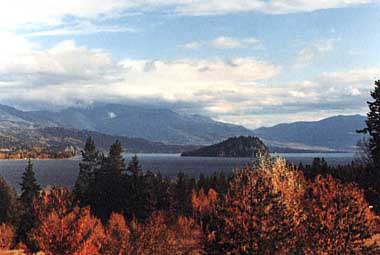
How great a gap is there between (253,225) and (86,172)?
8541 cm

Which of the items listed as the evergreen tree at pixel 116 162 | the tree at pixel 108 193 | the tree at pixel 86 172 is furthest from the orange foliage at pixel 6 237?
the evergreen tree at pixel 116 162

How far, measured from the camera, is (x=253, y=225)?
3344 centimetres

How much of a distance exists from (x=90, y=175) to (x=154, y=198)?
22087 mm

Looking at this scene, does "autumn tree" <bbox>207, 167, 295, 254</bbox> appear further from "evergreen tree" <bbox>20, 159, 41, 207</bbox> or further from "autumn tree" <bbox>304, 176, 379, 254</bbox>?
"evergreen tree" <bbox>20, 159, 41, 207</bbox>

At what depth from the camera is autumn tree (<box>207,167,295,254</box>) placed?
109ft

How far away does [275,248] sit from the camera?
109 ft

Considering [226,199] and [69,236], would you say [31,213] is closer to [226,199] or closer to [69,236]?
[69,236]

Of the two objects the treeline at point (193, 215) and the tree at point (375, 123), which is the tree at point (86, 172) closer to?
the treeline at point (193, 215)

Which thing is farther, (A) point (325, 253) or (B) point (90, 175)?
(B) point (90, 175)

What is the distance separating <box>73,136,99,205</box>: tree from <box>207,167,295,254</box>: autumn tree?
238ft

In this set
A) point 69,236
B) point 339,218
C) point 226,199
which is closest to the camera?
point 226,199

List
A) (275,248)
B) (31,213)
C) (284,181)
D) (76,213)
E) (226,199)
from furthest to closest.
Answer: (31,213) → (284,181) → (76,213) → (226,199) → (275,248)

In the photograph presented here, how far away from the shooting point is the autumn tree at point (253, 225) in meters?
33.2

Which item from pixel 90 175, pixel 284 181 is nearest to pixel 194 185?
pixel 90 175
